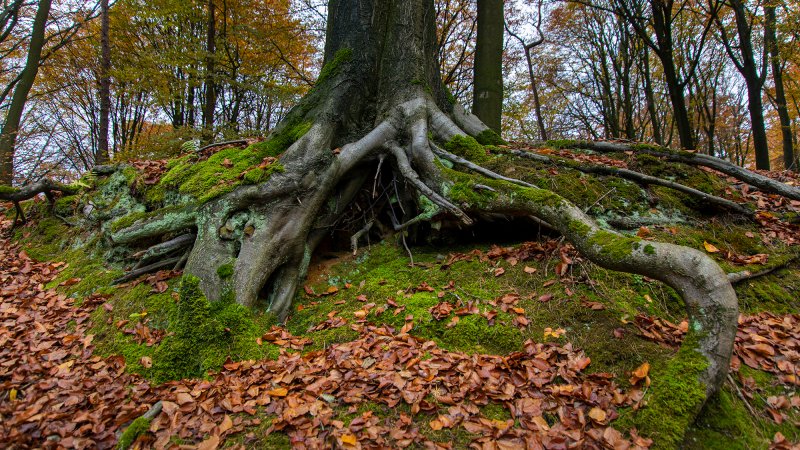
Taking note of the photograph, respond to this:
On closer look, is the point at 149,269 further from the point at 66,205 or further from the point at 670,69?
the point at 670,69

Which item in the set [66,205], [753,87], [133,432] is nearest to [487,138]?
[133,432]

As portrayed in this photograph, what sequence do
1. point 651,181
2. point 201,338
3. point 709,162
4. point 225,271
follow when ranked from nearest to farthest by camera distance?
point 201,338 → point 225,271 → point 651,181 → point 709,162

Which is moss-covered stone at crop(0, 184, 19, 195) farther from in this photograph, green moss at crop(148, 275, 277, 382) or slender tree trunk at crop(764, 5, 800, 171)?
slender tree trunk at crop(764, 5, 800, 171)

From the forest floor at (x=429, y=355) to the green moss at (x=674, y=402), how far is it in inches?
0.6

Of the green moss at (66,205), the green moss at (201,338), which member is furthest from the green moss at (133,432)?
the green moss at (66,205)

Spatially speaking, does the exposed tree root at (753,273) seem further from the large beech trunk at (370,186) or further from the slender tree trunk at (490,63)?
the slender tree trunk at (490,63)

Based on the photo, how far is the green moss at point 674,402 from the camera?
227 centimetres

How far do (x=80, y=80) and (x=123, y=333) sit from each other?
760 inches

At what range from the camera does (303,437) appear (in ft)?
7.93

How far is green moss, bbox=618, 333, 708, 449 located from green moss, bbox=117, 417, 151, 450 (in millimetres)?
3291

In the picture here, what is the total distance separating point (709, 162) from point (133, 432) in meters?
6.85

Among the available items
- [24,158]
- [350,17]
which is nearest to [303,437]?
[350,17]

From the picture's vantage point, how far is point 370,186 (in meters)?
5.62

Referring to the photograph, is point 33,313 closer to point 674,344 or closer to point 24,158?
point 674,344
